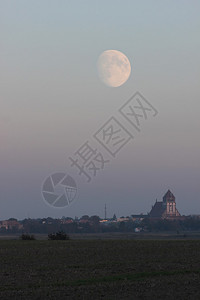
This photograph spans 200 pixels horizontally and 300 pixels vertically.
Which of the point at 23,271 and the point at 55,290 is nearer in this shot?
the point at 55,290

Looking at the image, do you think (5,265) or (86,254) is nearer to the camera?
(5,265)

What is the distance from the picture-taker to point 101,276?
3044 centimetres

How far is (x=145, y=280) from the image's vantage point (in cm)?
2872

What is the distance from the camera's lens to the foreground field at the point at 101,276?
24.8 meters

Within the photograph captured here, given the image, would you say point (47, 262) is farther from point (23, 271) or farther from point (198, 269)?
point (198, 269)

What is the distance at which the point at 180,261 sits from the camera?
38.6 meters

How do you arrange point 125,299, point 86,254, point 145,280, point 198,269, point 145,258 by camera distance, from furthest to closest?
point 86,254
point 145,258
point 198,269
point 145,280
point 125,299

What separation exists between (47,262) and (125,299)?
16.7 meters

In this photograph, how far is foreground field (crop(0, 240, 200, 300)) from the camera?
2475cm

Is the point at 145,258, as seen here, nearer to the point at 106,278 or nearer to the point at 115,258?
the point at 115,258

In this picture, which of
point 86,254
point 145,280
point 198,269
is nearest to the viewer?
point 145,280

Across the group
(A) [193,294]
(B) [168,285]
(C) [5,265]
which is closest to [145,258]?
(C) [5,265]

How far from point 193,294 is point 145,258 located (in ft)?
55.1

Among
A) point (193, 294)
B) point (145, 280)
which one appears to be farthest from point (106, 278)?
point (193, 294)
